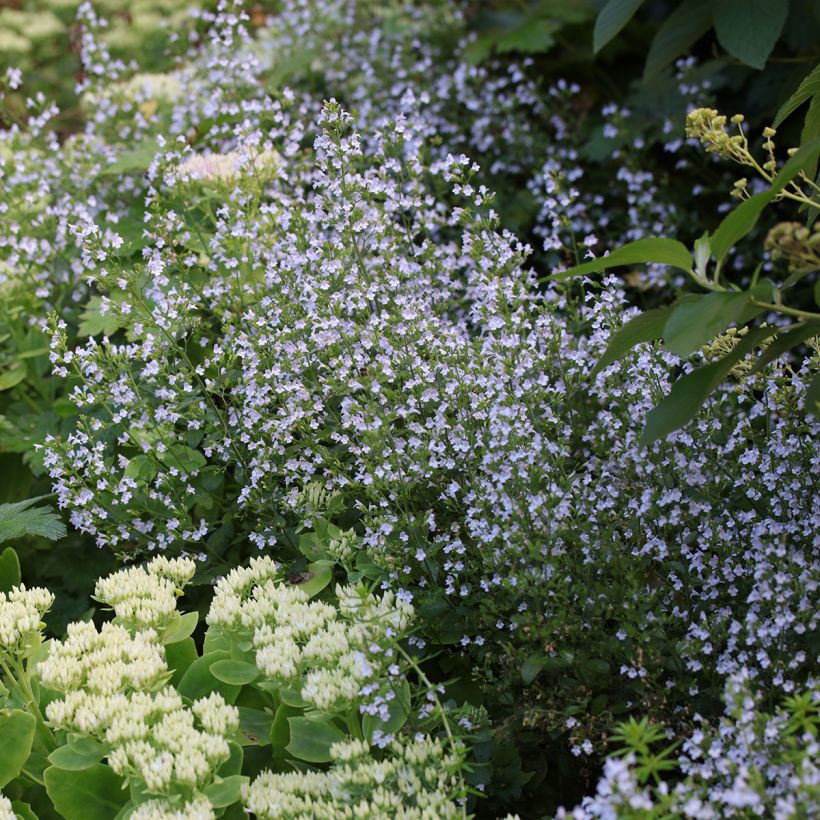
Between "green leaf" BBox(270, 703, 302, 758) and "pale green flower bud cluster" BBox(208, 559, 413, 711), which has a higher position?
"pale green flower bud cluster" BBox(208, 559, 413, 711)

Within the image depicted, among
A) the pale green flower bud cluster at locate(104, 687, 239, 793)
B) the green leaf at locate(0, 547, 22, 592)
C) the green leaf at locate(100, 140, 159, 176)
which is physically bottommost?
the green leaf at locate(0, 547, 22, 592)

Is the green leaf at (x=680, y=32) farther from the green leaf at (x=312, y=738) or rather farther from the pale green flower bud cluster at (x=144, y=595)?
the green leaf at (x=312, y=738)

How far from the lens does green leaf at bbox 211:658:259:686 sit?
84.9 inches

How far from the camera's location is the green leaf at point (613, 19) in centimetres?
294

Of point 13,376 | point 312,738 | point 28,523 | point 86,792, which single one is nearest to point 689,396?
point 312,738

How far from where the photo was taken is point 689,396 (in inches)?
73.1

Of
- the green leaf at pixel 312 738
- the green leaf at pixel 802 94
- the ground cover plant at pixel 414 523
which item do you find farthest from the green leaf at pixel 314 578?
the green leaf at pixel 802 94

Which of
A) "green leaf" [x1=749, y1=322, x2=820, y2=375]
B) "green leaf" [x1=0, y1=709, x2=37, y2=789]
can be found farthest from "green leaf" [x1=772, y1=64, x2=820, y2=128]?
→ "green leaf" [x1=0, y1=709, x2=37, y2=789]

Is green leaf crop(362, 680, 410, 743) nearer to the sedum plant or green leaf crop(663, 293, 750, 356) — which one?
the sedum plant

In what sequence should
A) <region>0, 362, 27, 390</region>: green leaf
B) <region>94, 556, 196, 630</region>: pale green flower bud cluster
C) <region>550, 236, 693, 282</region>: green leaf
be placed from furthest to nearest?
<region>0, 362, 27, 390</region>: green leaf
<region>94, 556, 196, 630</region>: pale green flower bud cluster
<region>550, 236, 693, 282</region>: green leaf

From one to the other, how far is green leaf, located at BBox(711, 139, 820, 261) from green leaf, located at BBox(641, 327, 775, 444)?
18 cm

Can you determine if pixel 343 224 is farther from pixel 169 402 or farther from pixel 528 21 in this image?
pixel 528 21

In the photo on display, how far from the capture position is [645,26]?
183 inches

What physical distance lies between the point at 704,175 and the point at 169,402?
8.26 ft
